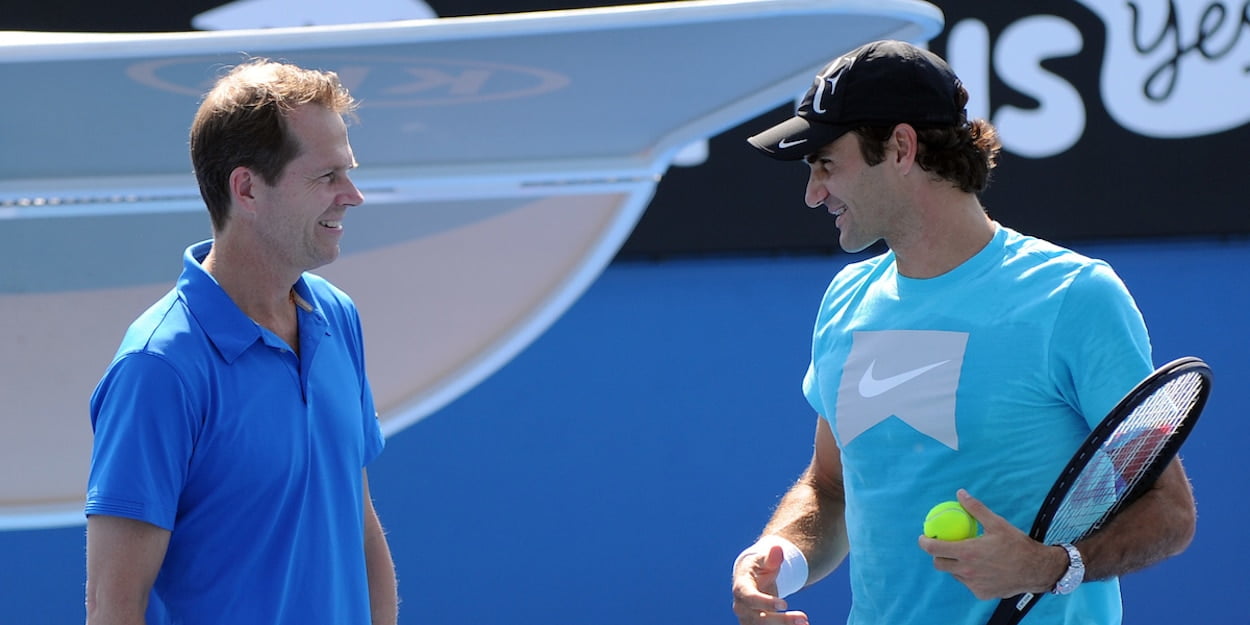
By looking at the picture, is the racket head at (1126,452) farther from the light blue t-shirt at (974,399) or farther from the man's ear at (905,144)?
the man's ear at (905,144)

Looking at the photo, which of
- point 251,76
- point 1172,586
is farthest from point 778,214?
point 251,76

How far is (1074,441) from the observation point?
170 centimetres

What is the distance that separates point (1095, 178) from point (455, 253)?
177cm

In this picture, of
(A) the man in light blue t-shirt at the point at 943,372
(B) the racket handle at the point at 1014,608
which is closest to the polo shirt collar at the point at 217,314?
(A) the man in light blue t-shirt at the point at 943,372

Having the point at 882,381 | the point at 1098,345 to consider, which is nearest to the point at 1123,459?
the point at 1098,345

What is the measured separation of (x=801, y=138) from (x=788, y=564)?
612 mm

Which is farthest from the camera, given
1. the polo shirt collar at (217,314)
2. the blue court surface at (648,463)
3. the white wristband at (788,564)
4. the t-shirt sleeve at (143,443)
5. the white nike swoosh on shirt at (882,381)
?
the blue court surface at (648,463)

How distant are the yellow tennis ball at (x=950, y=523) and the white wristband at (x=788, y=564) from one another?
0.33 metres

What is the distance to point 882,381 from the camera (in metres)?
1.80

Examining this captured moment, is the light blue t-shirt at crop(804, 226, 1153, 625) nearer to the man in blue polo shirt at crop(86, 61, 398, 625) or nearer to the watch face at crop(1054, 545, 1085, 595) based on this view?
the watch face at crop(1054, 545, 1085, 595)

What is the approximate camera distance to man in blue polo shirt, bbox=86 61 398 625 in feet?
4.84

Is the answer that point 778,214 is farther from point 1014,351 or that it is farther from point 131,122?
point 1014,351

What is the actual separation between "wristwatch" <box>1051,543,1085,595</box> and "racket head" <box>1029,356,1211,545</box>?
0.04 metres

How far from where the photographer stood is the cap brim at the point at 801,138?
185 cm
